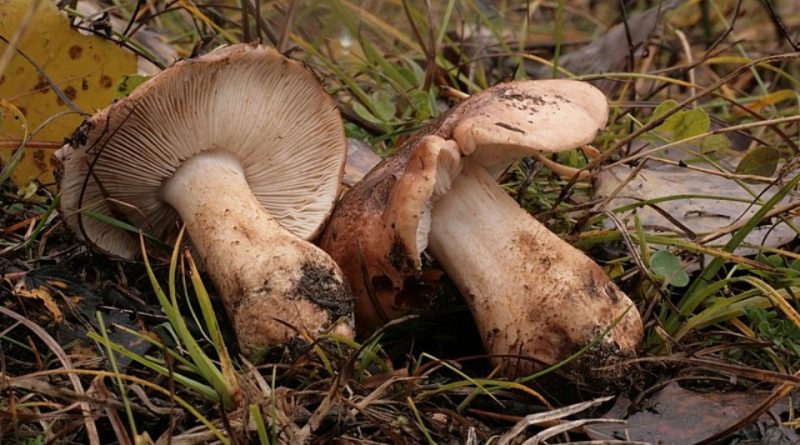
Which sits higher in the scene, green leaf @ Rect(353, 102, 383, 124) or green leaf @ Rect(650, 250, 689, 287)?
green leaf @ Rect(353, 102, 383, 124)

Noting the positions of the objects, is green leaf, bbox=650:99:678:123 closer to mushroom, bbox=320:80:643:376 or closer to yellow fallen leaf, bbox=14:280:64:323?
mushroom, bbox=320:80:643:376

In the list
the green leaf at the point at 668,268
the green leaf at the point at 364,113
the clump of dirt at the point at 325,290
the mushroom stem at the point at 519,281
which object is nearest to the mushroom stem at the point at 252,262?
the clump of dirt at the point at 325,290

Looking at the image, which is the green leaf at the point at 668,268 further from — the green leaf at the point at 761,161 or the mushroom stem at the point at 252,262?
the mushroom stem at the point at 252,262

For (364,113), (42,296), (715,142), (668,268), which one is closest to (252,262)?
(42,296)

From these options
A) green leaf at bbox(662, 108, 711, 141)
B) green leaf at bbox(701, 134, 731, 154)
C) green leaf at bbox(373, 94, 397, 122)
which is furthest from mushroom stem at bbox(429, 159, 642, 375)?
green leaf at bbox(373, 94, 397, 122)

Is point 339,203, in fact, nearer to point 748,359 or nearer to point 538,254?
point 538,254

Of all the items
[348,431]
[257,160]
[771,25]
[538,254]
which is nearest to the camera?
[348,431]

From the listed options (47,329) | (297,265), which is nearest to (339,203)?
(297,265)
